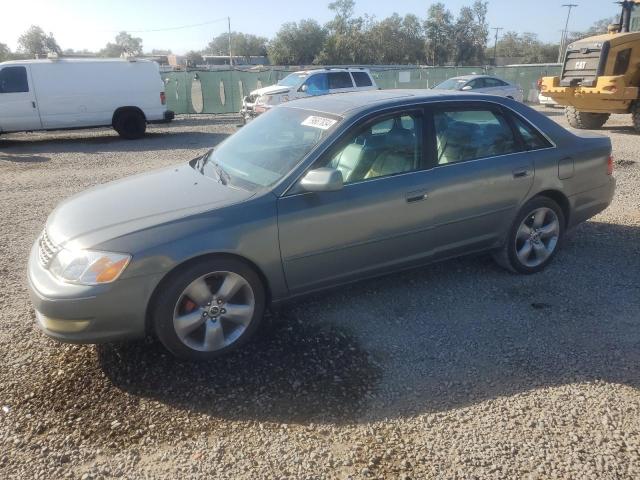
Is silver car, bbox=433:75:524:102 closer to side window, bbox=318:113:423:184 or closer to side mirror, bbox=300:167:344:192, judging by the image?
side window, bbox=318:113:423:184

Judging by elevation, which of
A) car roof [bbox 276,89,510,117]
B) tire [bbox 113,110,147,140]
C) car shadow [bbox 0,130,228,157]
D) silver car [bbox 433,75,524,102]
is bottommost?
car shadow [bbox 0,130,228,157]

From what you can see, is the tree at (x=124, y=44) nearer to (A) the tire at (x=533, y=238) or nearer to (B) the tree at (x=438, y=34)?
(B) the tree at (x=438, y=34)

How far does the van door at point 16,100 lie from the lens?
13195mm

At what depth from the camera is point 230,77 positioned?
70.4 ft

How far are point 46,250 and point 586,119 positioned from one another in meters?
14.5

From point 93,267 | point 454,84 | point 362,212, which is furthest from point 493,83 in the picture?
point 93,267

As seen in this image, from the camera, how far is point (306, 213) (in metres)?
3.40

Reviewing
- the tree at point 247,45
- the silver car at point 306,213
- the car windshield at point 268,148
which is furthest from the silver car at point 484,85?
the tree at point 247,45

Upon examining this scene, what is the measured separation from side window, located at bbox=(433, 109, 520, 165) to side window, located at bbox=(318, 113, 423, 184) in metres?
0.21

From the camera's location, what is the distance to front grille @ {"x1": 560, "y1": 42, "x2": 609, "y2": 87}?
12.5 meters

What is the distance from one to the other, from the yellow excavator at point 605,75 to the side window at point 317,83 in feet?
21.0

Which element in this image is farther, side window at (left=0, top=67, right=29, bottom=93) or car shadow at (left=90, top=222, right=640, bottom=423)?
side window at (left=0, top=67, right=29, bottom=93)

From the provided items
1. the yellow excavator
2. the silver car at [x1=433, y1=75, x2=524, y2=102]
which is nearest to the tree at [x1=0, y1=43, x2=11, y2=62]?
the silver car at [x1=433, y1=75, x2=524, y2=102]

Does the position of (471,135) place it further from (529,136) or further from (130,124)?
(130,124)
